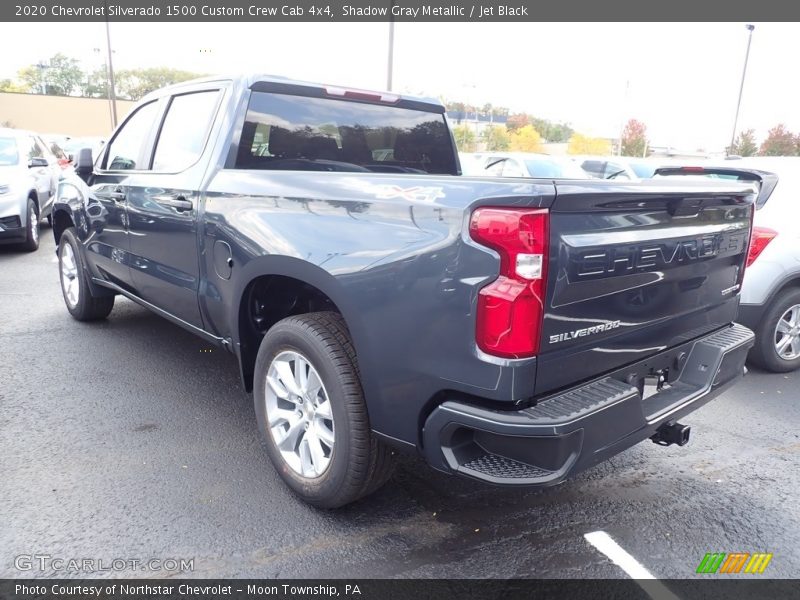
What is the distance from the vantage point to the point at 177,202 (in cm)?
360

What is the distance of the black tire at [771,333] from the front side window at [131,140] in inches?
191

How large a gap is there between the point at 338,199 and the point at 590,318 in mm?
1143

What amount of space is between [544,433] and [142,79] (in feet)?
254

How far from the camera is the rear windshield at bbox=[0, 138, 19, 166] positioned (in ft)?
30.8

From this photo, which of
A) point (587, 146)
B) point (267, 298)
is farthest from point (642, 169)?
point (587, 146)

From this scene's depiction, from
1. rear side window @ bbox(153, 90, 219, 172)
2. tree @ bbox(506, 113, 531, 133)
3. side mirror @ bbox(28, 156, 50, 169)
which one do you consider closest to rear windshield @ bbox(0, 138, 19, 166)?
side mirror @ bbox(28, 156, 50, 169)

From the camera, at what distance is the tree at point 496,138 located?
56016 mm

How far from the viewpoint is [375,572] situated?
97.6 inches

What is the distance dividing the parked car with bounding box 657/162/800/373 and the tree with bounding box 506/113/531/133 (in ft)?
217

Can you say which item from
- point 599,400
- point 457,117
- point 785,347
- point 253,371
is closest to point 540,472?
point 599,400

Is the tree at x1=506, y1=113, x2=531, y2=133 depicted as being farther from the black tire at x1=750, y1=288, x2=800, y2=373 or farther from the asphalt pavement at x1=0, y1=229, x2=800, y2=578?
the asphalt pavement at x1=0, y1=229, x2=800, y2=578

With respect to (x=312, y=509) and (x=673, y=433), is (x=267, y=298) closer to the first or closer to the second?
(x=312, y=509)

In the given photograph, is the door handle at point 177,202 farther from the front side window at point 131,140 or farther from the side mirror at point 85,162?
the side mirror at point 85,162

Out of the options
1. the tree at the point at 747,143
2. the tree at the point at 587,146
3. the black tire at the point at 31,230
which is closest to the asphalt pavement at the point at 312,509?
the black tire at the point at 31,230
